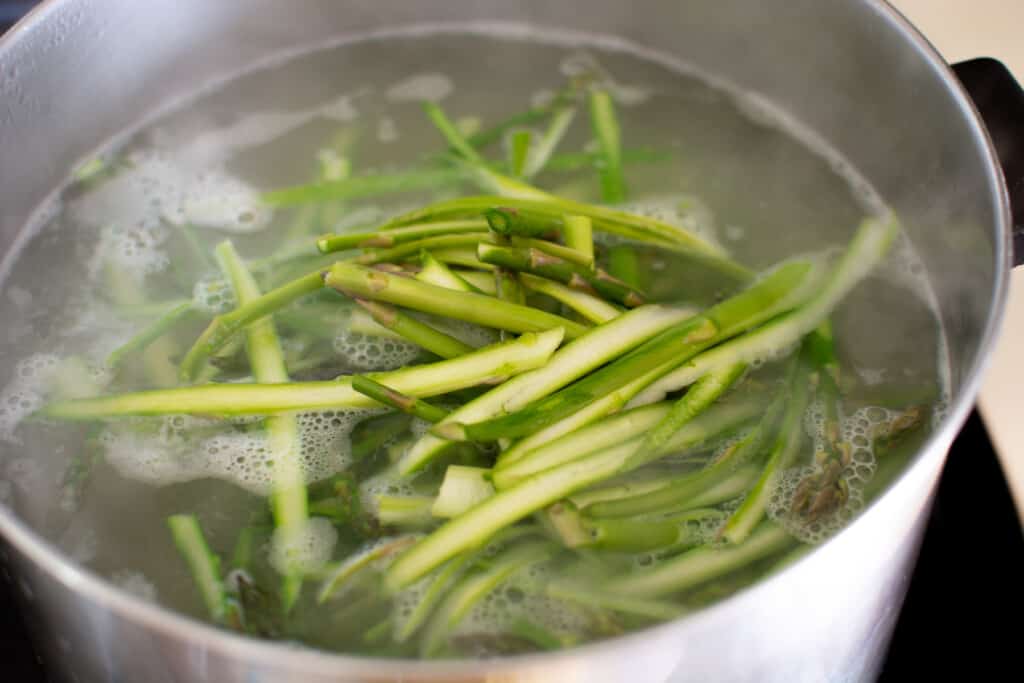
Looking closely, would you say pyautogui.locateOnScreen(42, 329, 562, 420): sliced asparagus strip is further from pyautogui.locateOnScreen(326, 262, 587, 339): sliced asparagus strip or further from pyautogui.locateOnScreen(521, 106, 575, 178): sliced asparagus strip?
pyautogui.locateOnScreen(521, 106, 575, 178): sliced asparagus strip

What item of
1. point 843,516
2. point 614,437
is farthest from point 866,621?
point 614,437

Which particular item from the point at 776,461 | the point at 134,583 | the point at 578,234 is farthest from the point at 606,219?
the point at 134,583

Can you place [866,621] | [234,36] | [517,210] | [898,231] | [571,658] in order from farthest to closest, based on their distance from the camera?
[234,36] → [898,231] → [517,210] → [866,621] → [571,658]

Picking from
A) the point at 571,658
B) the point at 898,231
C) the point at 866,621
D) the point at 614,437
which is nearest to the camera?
the point at 571,658

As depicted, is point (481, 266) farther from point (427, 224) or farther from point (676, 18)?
point (676, 18)

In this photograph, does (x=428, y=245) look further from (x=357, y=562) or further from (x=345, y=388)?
(x=357, y=562)

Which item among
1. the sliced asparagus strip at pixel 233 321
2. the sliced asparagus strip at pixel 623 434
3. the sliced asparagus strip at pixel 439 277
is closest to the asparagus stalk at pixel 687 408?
the sliced asparagus strip at pixel 623 434
